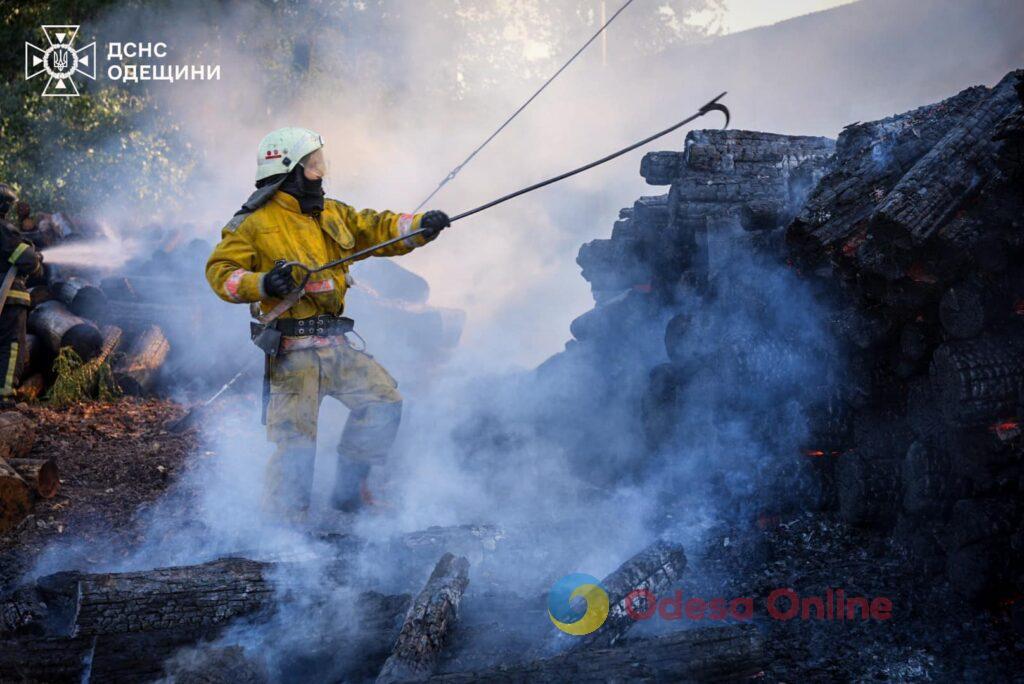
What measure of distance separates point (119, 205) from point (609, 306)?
12659 mm

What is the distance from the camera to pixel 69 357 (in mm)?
8148

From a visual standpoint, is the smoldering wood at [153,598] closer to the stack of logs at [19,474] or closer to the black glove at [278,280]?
the stack of logs at [19,474]

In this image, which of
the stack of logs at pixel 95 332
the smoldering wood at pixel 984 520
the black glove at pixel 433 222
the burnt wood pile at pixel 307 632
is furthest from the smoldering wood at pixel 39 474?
the smoldering wood at pixel 984 520

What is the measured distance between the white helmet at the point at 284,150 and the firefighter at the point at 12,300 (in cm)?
458

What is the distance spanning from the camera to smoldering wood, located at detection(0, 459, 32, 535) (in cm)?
489

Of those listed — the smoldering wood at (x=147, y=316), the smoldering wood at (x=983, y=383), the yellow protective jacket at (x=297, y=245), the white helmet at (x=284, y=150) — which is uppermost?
the smoldering wood at (x=147, y=316)

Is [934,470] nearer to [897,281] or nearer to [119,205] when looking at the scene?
[897,281]

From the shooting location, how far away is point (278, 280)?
4.22m

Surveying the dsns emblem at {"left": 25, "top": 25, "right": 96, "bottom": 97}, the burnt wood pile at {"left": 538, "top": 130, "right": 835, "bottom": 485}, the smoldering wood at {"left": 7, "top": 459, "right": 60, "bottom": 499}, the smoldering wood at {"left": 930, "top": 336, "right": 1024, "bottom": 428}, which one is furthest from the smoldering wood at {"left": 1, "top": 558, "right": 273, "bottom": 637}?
the dsns emblem at {"left": 25, "top": 25, "right": 96, "bottom": 97}

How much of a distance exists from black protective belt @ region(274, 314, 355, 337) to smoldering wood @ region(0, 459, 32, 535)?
2.06m

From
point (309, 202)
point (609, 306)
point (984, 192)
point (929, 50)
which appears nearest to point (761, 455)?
point (984, 192)

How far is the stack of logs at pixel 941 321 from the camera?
131 inches

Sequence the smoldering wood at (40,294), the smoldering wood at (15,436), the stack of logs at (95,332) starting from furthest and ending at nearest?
A: the smoldering wood at (40,294), the stack of logs at (95,332), the smoldering wood at (15,436)

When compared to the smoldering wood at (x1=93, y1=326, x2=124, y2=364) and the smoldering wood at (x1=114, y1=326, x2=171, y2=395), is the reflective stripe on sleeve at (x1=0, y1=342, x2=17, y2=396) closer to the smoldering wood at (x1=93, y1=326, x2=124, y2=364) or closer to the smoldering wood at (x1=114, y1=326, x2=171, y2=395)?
the smoldering wood at (x1=93, y1=326, x2=124, y2=364)
